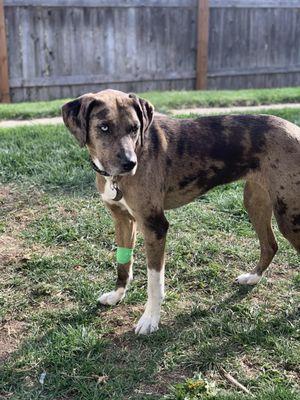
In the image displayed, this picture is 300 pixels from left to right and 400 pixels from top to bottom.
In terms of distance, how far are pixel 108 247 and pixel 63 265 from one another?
50cm

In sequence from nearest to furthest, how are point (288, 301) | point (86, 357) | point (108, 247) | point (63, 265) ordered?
point (86, 357)
point (288, 301)
point (63, 265)
point (108, 247)

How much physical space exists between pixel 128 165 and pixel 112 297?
1.16 metres

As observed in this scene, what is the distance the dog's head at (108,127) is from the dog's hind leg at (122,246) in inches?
23.9

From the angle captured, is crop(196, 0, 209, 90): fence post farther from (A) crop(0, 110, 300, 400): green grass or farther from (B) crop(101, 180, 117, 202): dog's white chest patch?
(B) crop(101, 180, 117, 202): dog's white chest patch

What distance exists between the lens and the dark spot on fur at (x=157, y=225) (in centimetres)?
360

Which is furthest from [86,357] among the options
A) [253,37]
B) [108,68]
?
[253,37]

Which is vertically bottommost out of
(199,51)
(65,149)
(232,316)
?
(232,316)

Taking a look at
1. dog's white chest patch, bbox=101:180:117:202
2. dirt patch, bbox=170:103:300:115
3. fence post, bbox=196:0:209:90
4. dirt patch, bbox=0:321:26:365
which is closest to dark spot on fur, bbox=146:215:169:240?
dog's white chest patch, bbox=101:180:117:202

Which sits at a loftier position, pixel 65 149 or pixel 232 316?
pixel 65 149

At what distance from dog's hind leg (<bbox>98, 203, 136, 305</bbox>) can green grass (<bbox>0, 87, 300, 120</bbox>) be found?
16.7 ft

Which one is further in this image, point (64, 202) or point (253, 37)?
point (253, 37)

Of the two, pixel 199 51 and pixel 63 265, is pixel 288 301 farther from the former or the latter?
pixel 199 51

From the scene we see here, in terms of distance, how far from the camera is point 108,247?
4.86 metres

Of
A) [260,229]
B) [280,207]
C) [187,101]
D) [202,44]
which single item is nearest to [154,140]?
[280,207]
